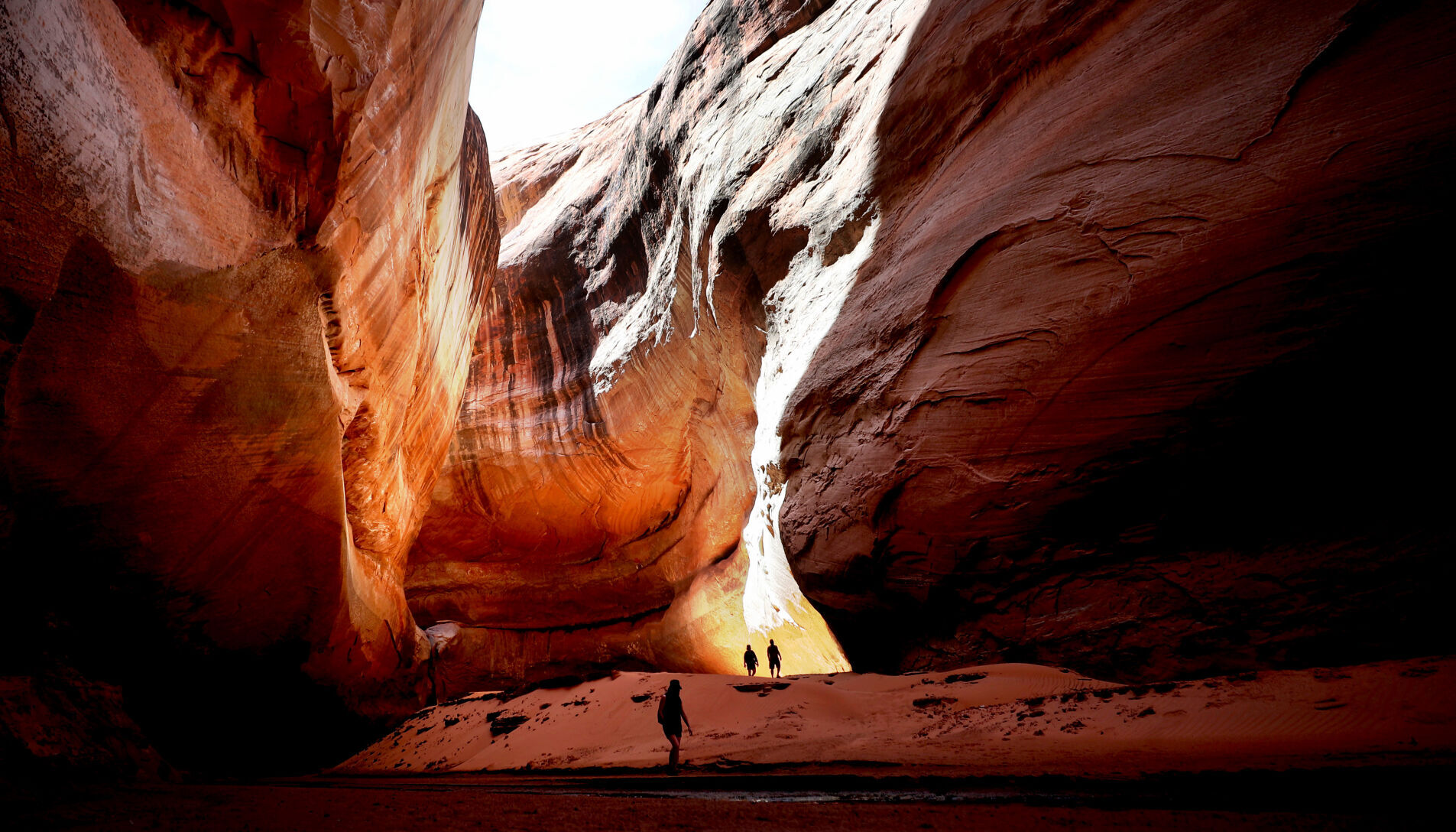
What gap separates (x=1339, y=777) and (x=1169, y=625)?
1.83 metres

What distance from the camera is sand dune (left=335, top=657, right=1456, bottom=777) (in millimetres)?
2469

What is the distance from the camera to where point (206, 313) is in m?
3.99

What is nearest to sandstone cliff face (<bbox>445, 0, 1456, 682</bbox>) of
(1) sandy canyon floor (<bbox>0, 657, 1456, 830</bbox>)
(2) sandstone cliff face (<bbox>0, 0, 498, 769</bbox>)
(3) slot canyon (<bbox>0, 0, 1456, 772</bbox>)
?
(3) slot canyon (<bbox>0, 0, 1456, 772</bbox>)

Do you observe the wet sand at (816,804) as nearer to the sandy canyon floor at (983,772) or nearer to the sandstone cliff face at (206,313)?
the sandy canyon floor at (983,772)

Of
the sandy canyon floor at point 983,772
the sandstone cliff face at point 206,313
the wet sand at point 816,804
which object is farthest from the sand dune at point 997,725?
the sandstone cliff face at point 206,313

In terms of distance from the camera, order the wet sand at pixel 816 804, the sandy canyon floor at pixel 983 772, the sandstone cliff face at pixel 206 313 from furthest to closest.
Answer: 1. the sandstone cliff face at pixel 206 313
2. the sandy canyon floor at pixel 983 772
3. the wet sand at pixel 816 804

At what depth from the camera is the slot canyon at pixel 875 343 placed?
10.5ft

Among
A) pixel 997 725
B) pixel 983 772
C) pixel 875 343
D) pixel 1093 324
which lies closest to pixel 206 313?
pixel 875 343

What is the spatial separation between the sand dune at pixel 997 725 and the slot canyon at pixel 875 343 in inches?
15.2

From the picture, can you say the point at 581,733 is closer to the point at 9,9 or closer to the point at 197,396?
the point at 197,396

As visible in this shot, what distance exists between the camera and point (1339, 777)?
2.00 meters

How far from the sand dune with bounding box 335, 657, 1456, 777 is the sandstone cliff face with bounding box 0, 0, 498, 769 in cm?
225

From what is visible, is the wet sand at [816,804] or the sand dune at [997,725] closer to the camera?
the wet sand at [816,804]

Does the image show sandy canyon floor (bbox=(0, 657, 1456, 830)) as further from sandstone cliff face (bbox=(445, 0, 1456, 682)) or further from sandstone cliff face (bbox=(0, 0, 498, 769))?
sandstone cliff face (bbox=(0, 0, 498, 769))
